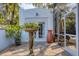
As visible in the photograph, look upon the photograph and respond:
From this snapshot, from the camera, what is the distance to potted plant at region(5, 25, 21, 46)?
21.4 meters

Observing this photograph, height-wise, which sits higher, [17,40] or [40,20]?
[40,20]

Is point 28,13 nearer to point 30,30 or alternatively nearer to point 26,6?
point 26,6

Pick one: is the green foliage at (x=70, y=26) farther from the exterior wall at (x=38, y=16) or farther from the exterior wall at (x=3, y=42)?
the exterior wall at (x=38, y=16)

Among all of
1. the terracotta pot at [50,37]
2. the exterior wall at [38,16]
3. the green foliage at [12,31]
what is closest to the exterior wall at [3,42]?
the green foliage at [12,31]

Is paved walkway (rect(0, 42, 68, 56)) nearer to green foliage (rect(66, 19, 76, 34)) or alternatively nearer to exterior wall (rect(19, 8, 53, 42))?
green foliage (rect(66, 19, 76, 34))

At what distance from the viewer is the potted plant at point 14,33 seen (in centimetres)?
2139

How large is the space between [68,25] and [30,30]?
4.02 metres

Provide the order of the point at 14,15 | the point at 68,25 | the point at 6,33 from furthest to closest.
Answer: the point at 14,15 → the point at 6,33 → the point at 68,25

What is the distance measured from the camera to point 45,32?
28.7 meters

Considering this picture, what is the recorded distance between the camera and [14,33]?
2253 cm

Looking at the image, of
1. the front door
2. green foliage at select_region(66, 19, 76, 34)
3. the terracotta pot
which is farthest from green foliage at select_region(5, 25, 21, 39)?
green foliage at select_region(66, 19, 76, 34)

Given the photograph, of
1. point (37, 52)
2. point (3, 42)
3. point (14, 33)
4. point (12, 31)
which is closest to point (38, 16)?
point (14, 33)

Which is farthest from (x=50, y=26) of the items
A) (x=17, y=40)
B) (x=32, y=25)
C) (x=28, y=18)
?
(x=32, y=25)

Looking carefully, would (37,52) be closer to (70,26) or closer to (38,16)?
(70,26)
